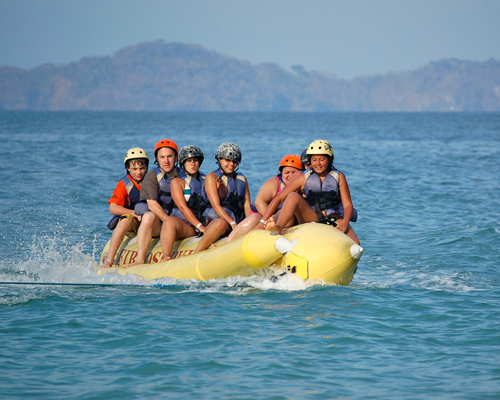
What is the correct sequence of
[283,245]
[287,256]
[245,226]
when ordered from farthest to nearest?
[245,226] → [287,256] → [283,245]

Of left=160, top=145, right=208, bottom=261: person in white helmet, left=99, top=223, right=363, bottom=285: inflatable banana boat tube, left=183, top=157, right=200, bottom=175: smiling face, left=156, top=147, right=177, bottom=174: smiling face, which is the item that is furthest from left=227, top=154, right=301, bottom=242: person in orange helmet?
left=156, top=147, right=177, bottom=174: smiling face

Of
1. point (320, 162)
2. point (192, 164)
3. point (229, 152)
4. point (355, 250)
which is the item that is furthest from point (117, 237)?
point (355, 250)

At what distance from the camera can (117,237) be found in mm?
7746

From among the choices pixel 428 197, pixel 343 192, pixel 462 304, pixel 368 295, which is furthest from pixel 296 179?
pixel 428 197

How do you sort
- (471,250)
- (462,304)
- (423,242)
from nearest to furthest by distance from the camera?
1. (462,304)
2. (471,250)
3. (423,242)

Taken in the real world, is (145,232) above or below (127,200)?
below

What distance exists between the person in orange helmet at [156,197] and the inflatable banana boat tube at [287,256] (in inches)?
30.0

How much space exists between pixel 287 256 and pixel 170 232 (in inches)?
61.2

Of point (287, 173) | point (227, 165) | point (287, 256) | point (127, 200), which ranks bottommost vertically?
point (287, 256)

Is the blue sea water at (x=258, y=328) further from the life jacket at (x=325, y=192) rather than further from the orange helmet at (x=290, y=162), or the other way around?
the orange helmet at (x=290, y=162)

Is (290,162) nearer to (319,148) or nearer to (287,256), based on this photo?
(319,148)

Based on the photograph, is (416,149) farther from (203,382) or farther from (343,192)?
(203,382)

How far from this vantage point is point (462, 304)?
679 centimetres

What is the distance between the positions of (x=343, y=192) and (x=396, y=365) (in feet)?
7.90
